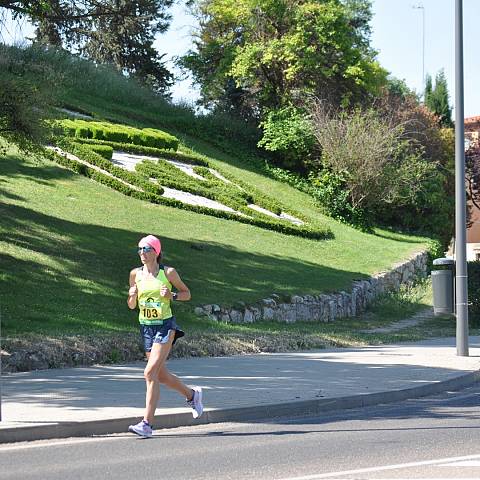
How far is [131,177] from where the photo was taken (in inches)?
1545

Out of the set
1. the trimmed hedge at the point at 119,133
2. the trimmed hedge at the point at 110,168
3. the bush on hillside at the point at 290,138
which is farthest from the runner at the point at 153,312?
the bush on hillside at the point at 290,138

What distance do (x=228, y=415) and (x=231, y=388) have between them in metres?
2.22

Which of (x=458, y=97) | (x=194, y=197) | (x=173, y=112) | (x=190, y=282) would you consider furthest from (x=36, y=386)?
(x=173, y=112)

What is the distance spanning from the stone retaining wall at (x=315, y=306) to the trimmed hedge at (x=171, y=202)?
4013 mm

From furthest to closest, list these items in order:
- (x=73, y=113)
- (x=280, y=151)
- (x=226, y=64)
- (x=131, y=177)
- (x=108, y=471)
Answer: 1. (x=226, y=64)
2. (x=280, y=151)
3. (x=73, y=113)
4. (x=131, y=177)
5. (x=108, y=471)

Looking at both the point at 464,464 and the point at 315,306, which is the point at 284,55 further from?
the point at 464,464

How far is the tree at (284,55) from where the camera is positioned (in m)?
53.9

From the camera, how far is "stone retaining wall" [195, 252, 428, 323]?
83.4ft

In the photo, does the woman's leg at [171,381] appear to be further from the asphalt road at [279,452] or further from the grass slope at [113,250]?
the grass slope at [113,250]

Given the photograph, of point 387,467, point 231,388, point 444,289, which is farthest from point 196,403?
point 444,289

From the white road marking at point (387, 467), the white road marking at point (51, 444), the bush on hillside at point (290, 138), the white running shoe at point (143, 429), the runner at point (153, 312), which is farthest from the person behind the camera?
the bush on hillside at point (290, 138)

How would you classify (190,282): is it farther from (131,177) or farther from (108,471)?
(108,471)

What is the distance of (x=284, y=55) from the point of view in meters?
53.7

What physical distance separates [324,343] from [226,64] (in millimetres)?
35927
